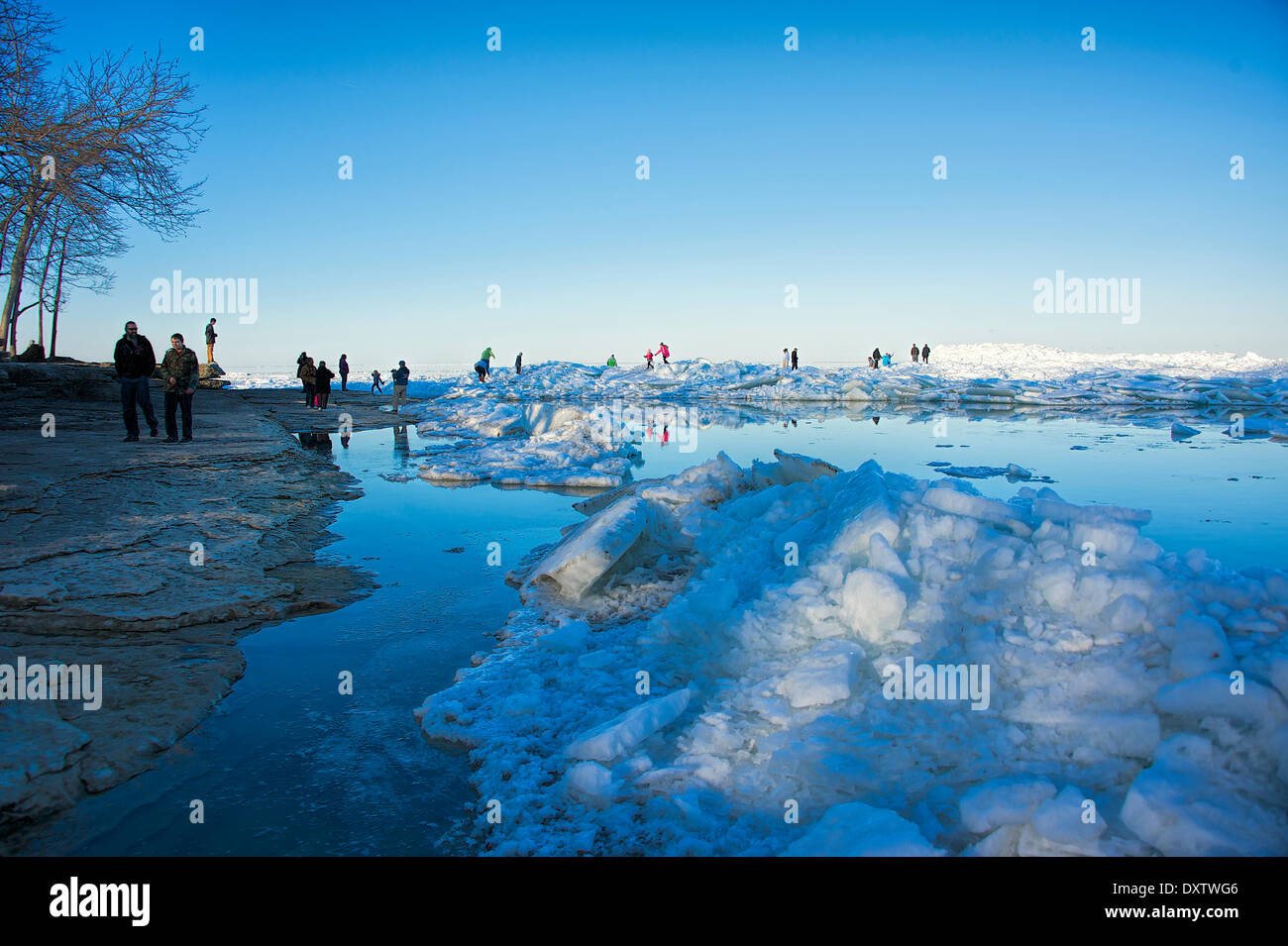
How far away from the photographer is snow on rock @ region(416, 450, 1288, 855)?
239cm

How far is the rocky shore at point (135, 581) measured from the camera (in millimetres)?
3000

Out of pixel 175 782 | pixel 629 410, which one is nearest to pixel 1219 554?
pixel 175 782

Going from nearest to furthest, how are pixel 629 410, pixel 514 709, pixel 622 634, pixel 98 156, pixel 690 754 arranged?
pixel 690 754, pixel 514 709, pixel 622 634, pixel 98 156, pixel 629 410

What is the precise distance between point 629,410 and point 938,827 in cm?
2570

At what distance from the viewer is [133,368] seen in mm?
9484

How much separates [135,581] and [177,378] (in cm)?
668

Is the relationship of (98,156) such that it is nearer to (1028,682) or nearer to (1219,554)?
(1028,682)

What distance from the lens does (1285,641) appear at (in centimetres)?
279

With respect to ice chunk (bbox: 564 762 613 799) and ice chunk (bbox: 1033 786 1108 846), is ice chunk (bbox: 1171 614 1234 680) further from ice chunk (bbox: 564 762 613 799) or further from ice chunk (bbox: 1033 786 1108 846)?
ice chunk (bbox: 564 762 613 799)

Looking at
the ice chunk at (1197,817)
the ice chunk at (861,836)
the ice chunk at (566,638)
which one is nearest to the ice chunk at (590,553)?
the ice chunk at (566,638)

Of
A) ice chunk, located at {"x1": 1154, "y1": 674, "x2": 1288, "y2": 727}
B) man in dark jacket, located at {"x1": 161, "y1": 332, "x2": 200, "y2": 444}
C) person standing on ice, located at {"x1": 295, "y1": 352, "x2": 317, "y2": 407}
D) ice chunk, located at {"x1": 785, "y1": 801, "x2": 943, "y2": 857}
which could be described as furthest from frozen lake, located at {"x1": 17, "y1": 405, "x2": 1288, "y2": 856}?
person standing on ice, located at {"x1": 295, "y1": 352, "x2": 317, "y2": 407}

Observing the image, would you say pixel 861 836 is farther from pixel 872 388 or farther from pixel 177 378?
pixel 872 388

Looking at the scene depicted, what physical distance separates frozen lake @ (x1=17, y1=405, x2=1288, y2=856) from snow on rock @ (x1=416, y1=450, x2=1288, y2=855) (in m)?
0.29

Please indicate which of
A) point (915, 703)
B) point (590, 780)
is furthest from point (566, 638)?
point (915, 703)
